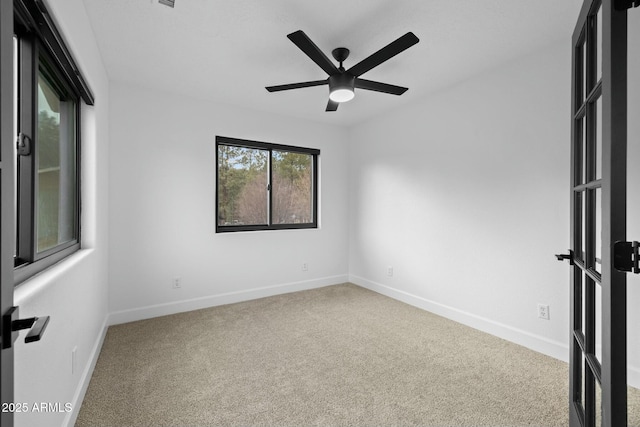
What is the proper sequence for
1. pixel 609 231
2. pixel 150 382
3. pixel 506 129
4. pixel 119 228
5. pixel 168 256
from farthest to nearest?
pixel 168 256 < pixel 119 228 < pixel 506 129 < pixel 150 382 < pixel 609 231

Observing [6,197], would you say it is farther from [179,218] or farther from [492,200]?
[492,200]

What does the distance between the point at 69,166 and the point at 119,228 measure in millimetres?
1206

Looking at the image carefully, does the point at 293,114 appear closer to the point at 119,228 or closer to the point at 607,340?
the point at 119,228

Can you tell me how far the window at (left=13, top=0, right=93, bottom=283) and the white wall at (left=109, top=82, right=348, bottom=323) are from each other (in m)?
0.95

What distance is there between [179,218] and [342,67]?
2314 mm

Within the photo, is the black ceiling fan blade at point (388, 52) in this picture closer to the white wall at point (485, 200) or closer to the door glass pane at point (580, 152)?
the door glass pane at point (580, 152)

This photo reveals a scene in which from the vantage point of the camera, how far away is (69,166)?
2166mm

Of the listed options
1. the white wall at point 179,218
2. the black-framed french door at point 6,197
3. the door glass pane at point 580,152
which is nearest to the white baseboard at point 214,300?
the white wall at point 179,218

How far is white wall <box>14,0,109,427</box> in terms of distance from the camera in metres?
1.19

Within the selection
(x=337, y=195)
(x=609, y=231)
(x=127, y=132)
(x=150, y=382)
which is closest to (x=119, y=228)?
(x=127, y=132)

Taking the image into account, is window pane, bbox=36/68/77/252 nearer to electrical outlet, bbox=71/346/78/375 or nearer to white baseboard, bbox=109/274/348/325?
electrical outlet, bbox=71/346/78/375

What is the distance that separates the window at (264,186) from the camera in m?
3.94

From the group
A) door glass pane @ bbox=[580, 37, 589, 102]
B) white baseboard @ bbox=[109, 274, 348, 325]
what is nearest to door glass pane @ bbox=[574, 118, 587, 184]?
door glass pane @ bbox=[580, 37, 589, 102]

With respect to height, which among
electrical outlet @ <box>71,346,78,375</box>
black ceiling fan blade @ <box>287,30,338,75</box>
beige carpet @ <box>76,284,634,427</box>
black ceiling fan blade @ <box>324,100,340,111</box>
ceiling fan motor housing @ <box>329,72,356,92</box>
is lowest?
beige carpet @ <box>76,284,634,427</box>
